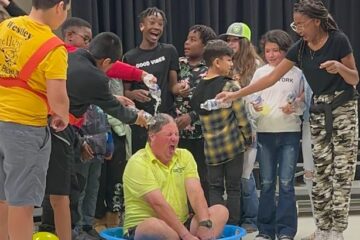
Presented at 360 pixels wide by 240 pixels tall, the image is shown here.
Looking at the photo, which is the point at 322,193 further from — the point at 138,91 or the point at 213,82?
the point at 138,91

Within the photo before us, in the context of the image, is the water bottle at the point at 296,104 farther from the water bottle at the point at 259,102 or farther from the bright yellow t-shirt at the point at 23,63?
the bright yellow t-shirt at the point at 23,63

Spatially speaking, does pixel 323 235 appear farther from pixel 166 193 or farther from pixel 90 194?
pixel 90 194

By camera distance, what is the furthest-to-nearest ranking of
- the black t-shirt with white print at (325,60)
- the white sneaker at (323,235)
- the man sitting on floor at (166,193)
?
the white sneaker at (323,235), the black t-shirt with white print at (325,60), the man sitting on floor at (166,193)

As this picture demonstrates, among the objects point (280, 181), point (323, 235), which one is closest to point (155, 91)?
point (280, 181)

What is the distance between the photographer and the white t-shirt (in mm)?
3672

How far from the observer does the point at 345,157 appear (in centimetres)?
336

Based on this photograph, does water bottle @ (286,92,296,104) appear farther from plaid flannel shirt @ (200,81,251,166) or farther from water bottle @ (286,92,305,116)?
plaid flannel shirt @ (200,81,251,166)

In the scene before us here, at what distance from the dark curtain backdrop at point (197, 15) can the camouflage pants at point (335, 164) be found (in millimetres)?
2002

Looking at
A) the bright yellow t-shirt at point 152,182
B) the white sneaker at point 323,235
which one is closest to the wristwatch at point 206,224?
the bright yellow t-shirt at point 152,182

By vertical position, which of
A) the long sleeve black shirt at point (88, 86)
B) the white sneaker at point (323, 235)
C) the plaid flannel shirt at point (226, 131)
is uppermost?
the long sleeve black shirt at point (88, 86)

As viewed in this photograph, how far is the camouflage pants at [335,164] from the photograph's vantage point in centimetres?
335

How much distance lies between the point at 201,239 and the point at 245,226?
39.0 inches

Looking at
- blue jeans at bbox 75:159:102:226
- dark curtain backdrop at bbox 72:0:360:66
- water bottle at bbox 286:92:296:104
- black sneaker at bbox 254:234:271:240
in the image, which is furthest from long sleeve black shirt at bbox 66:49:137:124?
dark curtain backdrop at bbox 72:0:360:66

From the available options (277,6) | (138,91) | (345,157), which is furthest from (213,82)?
(277,6)
